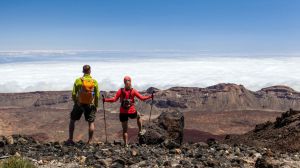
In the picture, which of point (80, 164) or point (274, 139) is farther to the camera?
point (274, 139)

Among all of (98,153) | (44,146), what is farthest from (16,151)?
(98,153)

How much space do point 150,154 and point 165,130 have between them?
3532 mm

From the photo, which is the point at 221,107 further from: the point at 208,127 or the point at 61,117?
the point at 61,117

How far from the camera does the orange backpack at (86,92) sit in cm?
1287

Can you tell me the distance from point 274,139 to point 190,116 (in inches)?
5033

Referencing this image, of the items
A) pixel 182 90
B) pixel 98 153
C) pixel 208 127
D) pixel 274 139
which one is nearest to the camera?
pixel 98 153

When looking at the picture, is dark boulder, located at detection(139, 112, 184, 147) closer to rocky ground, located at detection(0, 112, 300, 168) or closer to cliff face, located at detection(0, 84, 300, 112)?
rocky ground, located at detection(0, 112, 300, 168)

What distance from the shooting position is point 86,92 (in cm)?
1295

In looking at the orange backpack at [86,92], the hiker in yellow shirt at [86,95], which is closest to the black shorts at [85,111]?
the hiker in yellow shirt at [86,95]

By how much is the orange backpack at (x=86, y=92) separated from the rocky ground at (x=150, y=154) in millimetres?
1307

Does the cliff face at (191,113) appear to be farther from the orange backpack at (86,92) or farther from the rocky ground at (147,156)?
the rocky ground at (147,156)

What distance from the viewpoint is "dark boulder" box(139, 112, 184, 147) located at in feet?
46.1

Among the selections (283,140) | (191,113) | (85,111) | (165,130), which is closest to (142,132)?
(165,130)

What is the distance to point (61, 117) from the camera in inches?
5581
